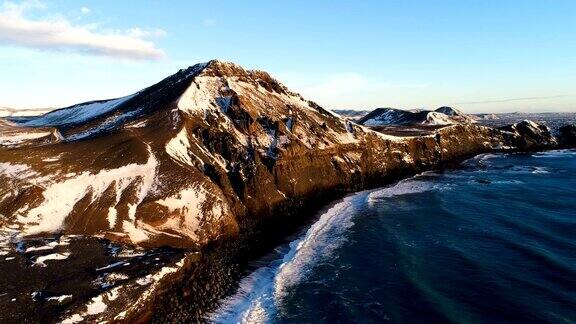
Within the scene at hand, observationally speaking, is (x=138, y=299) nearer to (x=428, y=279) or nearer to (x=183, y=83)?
(x=428, y=279)

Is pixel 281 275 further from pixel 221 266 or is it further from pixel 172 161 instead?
pixel 172 161

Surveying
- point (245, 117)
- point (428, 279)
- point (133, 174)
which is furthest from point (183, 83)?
point (428, 279)

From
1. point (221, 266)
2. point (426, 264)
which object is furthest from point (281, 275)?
point (426, 264)

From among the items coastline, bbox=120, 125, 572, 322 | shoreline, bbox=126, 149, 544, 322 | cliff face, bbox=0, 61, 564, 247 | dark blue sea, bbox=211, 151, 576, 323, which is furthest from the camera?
cliff face, bbox=0, 61, 564, 247

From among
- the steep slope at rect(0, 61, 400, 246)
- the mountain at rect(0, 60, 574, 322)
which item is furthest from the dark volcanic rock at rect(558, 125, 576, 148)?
the steep slope at rect(0, 61, 400, 246)

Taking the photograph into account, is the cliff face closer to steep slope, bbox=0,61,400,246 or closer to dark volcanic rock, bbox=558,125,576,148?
steep slope, bbox=0,61,400,246

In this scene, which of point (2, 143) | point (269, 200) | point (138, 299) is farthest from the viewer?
point (2, 143)

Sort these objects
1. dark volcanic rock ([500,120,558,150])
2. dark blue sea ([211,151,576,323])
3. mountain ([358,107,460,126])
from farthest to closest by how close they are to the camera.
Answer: mountain ([358,107,460,126]) → dark volcanic rock ([500,120,558,150]) → dark blue sea ([211,151,576,323])

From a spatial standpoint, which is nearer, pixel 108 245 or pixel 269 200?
pixel 108 245
